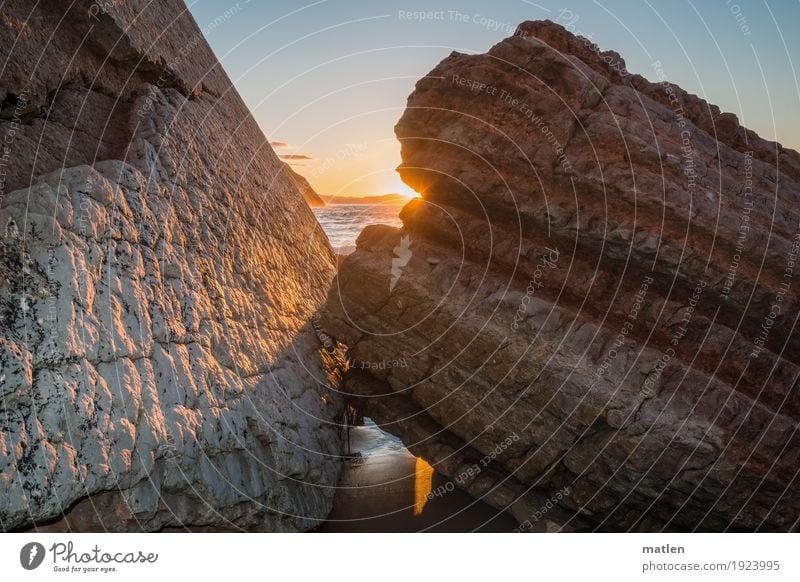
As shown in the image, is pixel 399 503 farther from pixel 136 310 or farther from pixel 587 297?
pixel 136 310

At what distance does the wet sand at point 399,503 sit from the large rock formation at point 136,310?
42cm

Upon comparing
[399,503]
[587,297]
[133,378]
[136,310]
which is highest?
[587,297]

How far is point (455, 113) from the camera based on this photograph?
9.59 meters

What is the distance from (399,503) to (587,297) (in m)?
4.08

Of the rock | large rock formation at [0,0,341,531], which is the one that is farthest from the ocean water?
large rock formation at [0,0,341,531]

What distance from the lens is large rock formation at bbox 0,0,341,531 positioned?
20.2 feet

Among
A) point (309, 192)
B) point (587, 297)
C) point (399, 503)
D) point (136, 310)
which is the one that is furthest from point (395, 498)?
point (309, 192)

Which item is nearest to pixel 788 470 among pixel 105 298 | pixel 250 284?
pixel 250 284

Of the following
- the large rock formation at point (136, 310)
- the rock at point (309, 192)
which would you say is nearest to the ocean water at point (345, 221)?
the rock at point (309, 192)

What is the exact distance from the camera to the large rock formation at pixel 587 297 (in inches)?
324

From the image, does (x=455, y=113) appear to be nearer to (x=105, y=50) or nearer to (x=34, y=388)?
(x=105, y=50)

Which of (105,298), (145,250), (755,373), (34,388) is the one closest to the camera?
(34,388)

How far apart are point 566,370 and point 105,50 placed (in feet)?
23.9

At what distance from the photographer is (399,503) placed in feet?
31.2
